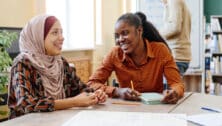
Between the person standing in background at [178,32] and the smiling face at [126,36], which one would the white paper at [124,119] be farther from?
the person standing in background at [178,32]

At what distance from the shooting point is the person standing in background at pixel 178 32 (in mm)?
3088

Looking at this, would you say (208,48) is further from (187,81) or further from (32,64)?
(32,64)

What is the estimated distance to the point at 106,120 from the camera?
1.32m

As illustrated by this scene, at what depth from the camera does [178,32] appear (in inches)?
122

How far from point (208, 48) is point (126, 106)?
4108mm

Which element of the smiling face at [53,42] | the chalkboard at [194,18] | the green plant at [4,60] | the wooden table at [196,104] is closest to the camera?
the wooden table at [196,104]

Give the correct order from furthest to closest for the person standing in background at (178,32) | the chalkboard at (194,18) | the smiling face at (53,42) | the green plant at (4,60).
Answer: the chalkboard at (194,18), the person standing in background at (178,32), the green plant at (4,60), the smiling face at (53,42)

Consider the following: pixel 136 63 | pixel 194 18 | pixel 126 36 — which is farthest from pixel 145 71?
pixel 194 18

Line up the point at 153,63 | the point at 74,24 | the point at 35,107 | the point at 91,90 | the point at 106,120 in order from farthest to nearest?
1. the point at 74,24
2. the point at 153,63
3. the point at 91,90
4. the point at 35,107
5. the point at 106,120

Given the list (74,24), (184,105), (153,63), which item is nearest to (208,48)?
(74,24)

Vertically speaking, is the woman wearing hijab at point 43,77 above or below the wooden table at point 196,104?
above

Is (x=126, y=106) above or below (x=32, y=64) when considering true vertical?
below

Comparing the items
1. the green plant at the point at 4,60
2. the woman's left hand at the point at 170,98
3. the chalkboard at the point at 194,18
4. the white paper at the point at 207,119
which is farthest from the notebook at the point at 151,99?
the chalkboard at the point at 194,18

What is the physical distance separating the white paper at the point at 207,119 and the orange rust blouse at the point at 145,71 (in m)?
0.59
